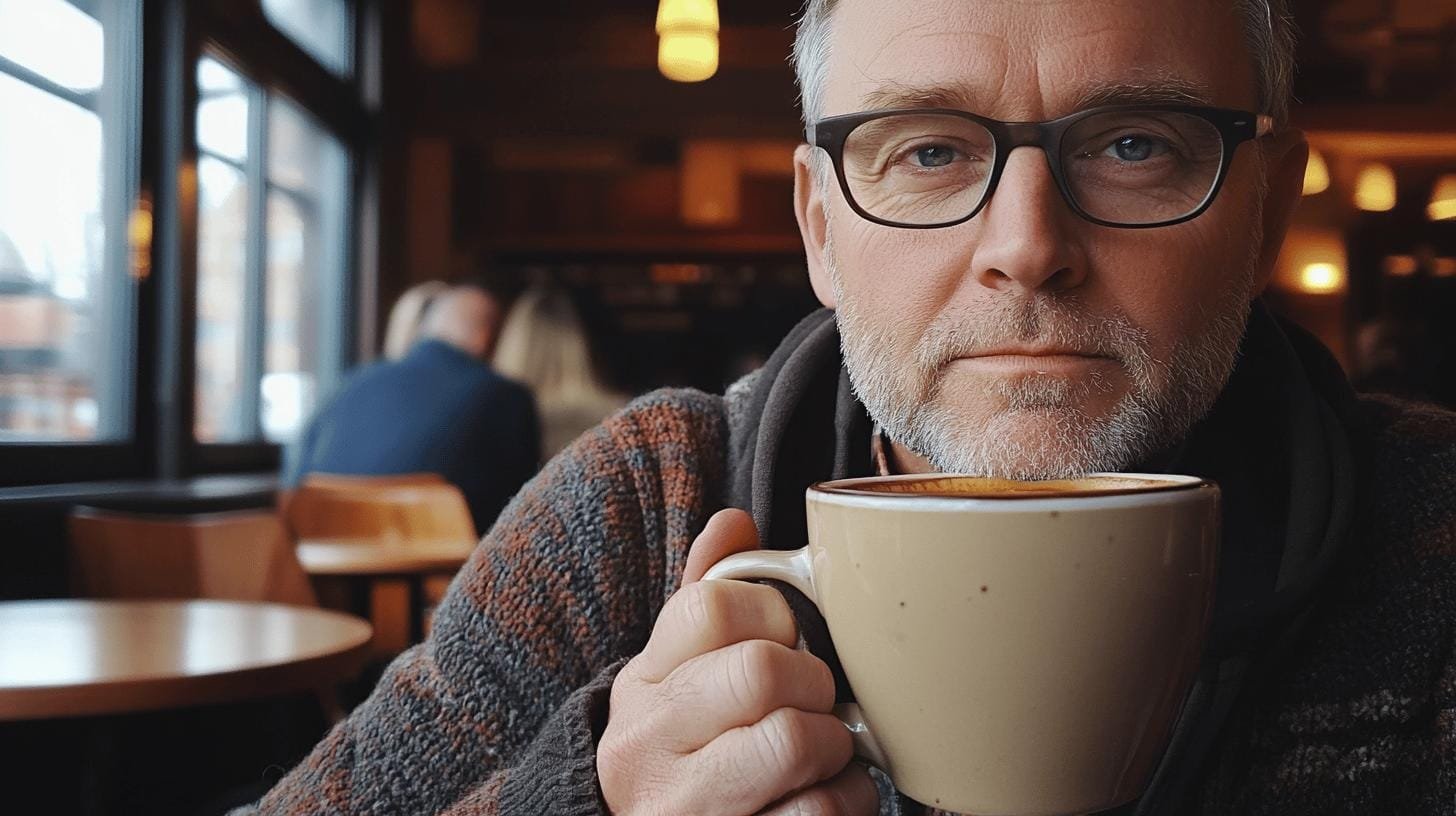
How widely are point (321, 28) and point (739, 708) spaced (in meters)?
6.33

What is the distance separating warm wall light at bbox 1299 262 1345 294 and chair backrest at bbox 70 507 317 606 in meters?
5.42

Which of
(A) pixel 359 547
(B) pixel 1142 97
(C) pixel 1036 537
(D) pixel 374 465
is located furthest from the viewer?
(D) pixel 374 465

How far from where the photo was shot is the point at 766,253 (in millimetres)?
7242

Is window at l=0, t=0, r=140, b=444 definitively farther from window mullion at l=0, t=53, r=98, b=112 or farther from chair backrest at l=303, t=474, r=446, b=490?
chair backrest at l=303, t=474, r=446, b=490

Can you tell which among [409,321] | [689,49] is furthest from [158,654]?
[689,49]

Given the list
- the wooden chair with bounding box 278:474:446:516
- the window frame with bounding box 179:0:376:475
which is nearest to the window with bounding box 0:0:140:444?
the window frame with bounding box 179:0:376:475

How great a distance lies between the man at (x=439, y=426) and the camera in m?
3.95

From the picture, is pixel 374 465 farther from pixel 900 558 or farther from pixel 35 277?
pixel 900 558

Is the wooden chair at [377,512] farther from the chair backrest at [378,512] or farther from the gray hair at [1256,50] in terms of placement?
the gray hair at [1256,50]

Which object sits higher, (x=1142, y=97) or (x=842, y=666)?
(x=1142, y=97)

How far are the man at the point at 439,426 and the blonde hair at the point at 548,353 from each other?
2.82 ft

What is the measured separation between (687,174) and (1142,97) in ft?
21.4

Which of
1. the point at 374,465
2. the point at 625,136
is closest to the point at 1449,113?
the point at 625,136

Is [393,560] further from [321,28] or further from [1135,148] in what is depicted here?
[321,28]
